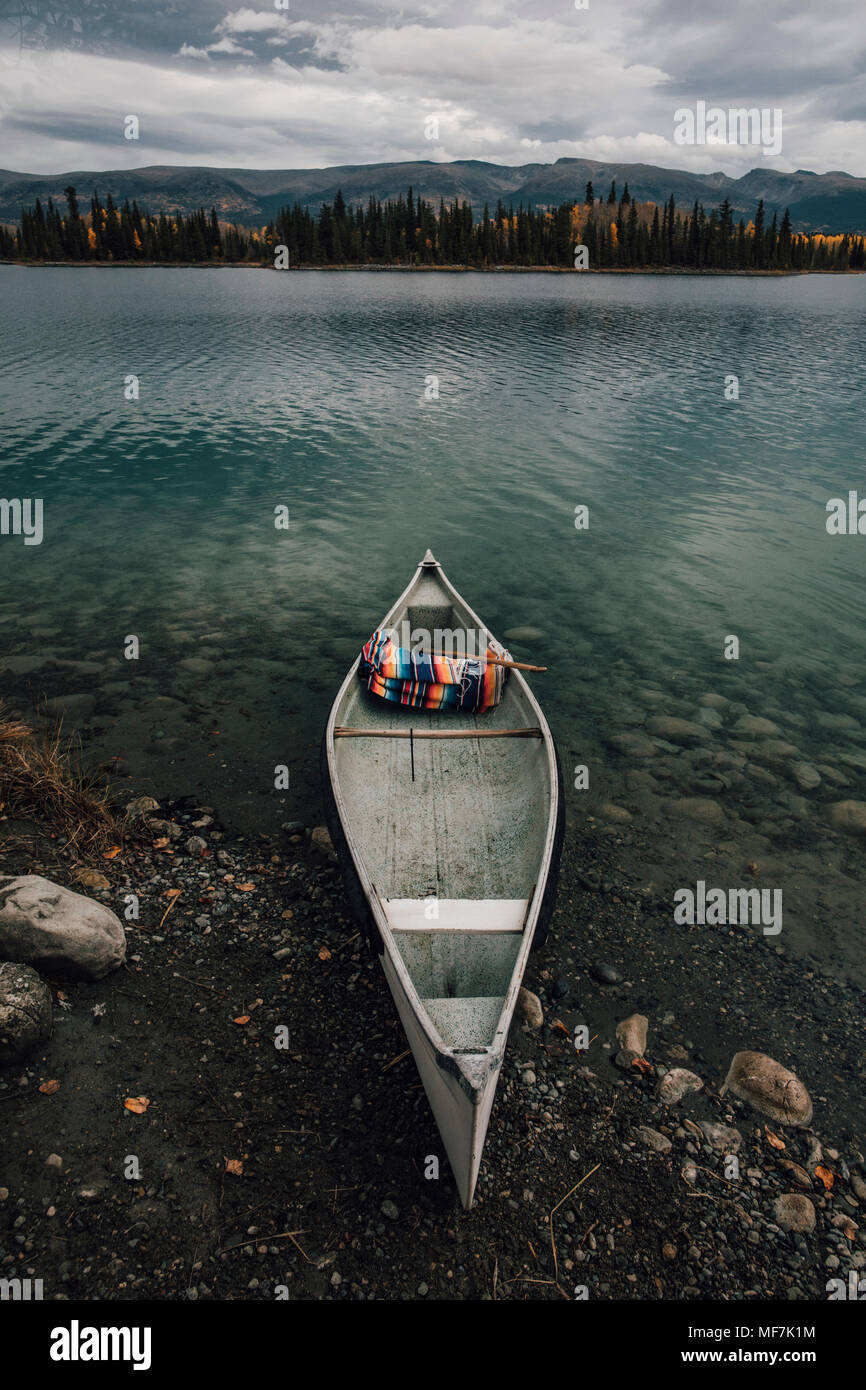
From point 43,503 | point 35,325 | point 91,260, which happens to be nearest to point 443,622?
point 43,503

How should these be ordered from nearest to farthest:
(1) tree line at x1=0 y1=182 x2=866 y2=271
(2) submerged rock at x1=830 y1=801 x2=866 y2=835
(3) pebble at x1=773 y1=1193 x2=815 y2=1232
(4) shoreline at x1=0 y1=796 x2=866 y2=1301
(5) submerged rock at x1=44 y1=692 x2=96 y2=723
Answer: (4) shoreline at x1=0 y1=796 x2=866 y2=1301, (3) pebble at x1=773 y1=1193 x2=815 y2=1232, (2) submerged rock at x1=830 y1=801 x2=866 y2=835, (5) submerged rock at x1=44 y1=692 x2=96 y2=723, (1) tree line at x1=0 y1=182 x2=866 y2=271

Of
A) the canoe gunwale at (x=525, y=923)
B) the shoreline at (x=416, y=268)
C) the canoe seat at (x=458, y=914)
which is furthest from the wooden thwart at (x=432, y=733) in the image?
the shoreline at (x=416, y=268)

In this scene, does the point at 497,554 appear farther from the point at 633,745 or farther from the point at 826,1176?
the point at 826,1176

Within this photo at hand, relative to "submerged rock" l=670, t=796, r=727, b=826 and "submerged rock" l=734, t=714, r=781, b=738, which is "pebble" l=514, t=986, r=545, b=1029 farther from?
"submerged rock" l=734, t=714, r=781, b=738

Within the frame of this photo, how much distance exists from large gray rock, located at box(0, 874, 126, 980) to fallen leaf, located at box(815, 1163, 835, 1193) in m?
7.29

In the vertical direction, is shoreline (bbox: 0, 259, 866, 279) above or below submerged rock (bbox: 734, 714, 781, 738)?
above

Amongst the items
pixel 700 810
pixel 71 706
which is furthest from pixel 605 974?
pixel 71 706

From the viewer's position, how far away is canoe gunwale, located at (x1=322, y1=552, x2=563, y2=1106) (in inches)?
217

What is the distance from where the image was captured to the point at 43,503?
84.1 ft

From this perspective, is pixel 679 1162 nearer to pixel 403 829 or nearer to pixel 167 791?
pixel 403 829

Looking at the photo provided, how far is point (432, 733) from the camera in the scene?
1145cm

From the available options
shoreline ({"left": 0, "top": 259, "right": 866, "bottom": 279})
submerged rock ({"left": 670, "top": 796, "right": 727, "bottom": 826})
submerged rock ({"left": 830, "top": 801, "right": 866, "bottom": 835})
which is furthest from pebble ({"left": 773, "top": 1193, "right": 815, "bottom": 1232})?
shoreline ({"left": 0, "top": 259, "right": 866, "bottom": 279})

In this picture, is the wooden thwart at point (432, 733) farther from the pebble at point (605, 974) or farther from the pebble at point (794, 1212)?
the pebble at point (794, 1212)

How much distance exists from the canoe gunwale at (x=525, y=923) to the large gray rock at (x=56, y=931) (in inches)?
111
